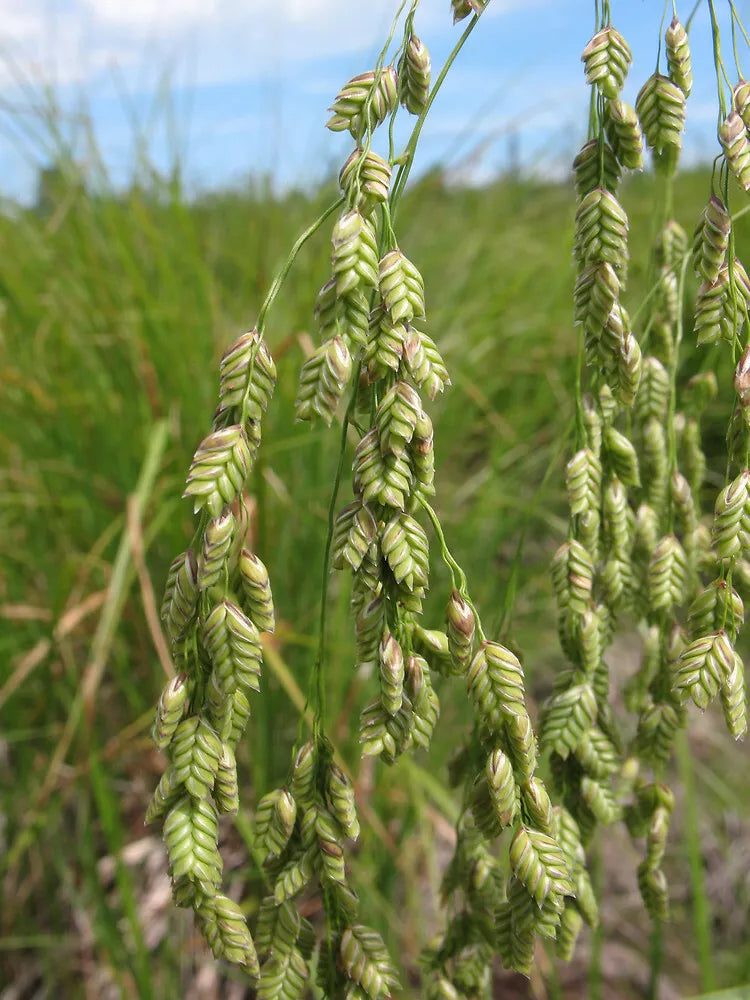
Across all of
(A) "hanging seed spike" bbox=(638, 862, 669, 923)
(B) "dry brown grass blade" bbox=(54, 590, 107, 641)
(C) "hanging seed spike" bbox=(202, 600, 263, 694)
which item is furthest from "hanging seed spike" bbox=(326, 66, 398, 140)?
(B) "dry brown grass blade" bbox=(54, 590, 107, 641)

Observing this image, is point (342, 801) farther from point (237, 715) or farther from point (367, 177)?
point (367, 177)

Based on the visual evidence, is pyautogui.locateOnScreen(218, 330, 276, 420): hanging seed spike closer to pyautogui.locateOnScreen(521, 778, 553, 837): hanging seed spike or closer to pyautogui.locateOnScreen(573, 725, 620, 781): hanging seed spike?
pyautogui.locateOnScreen(521, 778, 553, 837): hanging seed spike

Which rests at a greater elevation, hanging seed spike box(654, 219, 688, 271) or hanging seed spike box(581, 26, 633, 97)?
hanging seed spike box(581, 26, 633, 97)

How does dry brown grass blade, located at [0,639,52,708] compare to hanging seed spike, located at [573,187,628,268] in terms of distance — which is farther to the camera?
dry brown grass blade, located at [0,639,52,708]

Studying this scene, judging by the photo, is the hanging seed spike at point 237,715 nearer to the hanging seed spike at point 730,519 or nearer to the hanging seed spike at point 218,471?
the hanging seed spike at point 218,471

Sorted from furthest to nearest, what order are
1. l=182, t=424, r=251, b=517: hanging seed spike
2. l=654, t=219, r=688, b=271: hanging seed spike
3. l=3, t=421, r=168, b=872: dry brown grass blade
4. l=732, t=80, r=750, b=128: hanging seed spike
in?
l=3, t=421, r=168, b=872: dry brown grass blade
l=654, t=219, r=688, b=271: hanging seed spike
l=732, t=80, r=750, b=128: hanging seed spike
l=182, t=424, r=251, b=517: hanging seed spike

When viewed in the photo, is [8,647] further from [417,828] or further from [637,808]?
[637,808]

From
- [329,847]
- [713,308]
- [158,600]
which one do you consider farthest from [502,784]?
[158,600]
